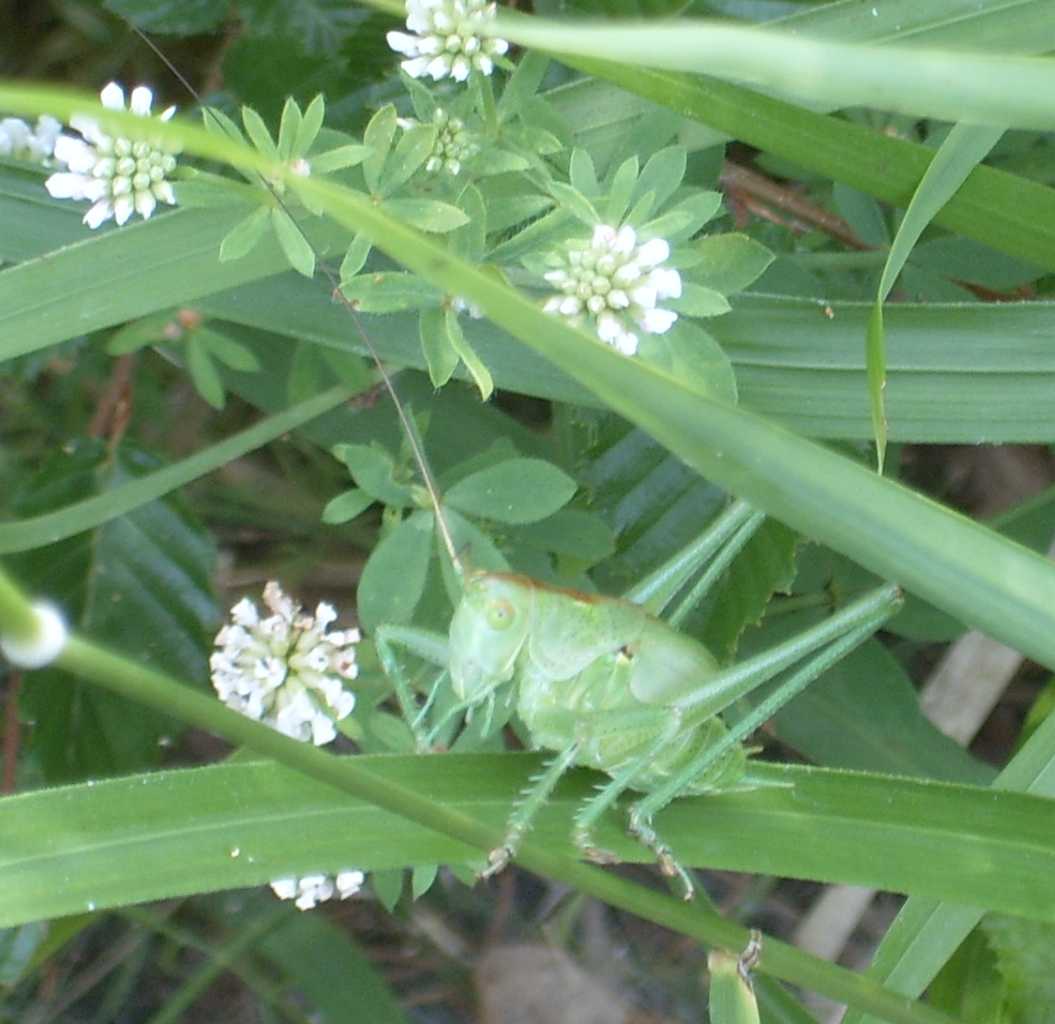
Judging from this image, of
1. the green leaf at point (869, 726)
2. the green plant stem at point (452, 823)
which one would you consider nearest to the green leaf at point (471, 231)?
the green plant stem at point (452, 823)

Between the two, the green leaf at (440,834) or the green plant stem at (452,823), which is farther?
the green leaf at (440,834)

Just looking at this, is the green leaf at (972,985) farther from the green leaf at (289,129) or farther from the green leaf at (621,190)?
the green leaf at (289,129)

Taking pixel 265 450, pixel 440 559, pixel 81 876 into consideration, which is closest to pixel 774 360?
pixel 440 559

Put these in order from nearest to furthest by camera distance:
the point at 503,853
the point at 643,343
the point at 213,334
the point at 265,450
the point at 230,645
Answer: the point at 503,853 → the point at 643,343 → the point at 230,645 → the point at 213,334 → the point at 265,450

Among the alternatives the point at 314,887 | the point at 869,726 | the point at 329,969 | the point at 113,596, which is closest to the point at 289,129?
the point at 314,887

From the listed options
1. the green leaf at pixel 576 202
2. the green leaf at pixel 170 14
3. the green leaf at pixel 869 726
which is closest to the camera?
the green leaf at pixel 576 202

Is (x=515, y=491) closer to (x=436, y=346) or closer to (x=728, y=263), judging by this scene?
(x=436, y=346)

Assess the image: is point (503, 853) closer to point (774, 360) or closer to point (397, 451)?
point (774, 360)
